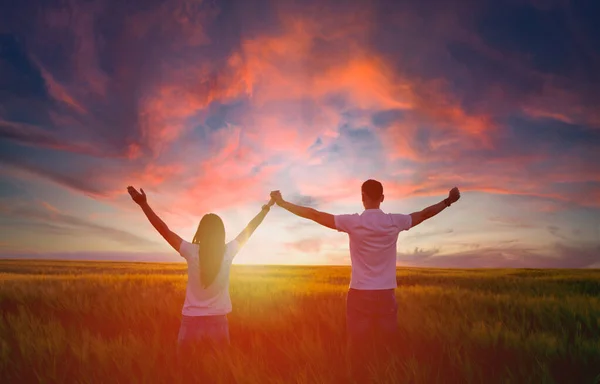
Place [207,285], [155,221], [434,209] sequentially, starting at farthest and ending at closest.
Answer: [434,209]
[155,221]
[207,285]

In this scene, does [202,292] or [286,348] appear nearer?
[202,292]

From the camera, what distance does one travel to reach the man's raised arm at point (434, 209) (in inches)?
205

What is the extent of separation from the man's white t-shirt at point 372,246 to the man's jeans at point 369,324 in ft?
0.35

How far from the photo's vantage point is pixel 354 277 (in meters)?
4.85

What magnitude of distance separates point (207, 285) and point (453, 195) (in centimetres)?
295

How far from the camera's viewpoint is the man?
4.71 m

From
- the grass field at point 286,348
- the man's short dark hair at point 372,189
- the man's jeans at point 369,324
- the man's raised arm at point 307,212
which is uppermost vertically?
the man's short dark hair at point 372,189

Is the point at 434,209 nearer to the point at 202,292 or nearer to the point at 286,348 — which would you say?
the point at 286,348

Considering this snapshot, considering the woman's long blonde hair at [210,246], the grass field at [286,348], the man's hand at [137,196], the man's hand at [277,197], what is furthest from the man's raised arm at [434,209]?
the man's hand at [137,196]

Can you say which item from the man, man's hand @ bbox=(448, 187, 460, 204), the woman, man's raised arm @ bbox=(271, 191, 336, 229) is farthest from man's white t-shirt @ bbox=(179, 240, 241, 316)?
man's hand @ bbox=(448, 187, 460, 204)

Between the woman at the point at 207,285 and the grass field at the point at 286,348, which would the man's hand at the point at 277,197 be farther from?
the grass field at the point at 286,348

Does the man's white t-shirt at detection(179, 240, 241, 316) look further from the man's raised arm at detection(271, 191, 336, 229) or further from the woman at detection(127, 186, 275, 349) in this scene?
the man's raised arm at detection(271, 191, 336, 229)

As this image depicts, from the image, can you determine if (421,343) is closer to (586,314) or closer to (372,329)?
(372,329)

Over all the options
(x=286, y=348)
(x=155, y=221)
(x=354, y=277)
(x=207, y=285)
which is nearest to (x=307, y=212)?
(x=354, y=277)
